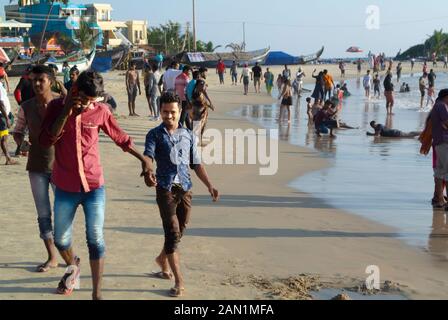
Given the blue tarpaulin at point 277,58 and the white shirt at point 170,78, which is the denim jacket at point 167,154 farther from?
the blue tarpaulin at point 277,58

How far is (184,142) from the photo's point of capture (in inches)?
204

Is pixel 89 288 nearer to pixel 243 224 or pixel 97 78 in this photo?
pixel 97 78

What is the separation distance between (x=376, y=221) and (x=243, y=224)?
1700 millimetres

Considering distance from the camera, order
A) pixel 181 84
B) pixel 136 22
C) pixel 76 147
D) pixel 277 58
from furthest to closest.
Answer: pixel 136 22
pixel 277 58
pixel 181 84
pixel 76 147

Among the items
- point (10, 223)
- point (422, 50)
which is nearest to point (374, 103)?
point (10, 223)

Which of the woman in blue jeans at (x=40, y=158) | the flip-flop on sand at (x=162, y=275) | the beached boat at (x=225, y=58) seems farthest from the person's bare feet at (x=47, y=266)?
the beached boat at (x=225, y=58)

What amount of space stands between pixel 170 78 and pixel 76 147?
33.2 feet

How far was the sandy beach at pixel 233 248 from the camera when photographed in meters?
5.27

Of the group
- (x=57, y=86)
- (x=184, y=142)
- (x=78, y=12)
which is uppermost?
(x=78, y=12)

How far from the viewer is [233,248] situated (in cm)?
654

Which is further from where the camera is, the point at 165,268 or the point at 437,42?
the point at 437,42

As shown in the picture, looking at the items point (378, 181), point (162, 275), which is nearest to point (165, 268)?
point (162, 275)

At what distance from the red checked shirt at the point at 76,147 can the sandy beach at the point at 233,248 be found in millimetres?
917

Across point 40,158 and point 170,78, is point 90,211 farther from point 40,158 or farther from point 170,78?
point 170,78
